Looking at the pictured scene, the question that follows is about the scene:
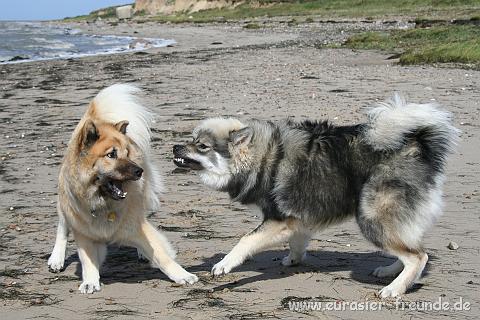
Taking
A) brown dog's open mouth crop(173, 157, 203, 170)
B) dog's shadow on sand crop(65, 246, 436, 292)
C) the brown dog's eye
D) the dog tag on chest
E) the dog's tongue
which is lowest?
dog's shadow on sand crop(65, 246, 436, 292)

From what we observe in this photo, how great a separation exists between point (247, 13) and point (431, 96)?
56.2m

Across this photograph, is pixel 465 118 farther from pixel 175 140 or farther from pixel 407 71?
pixel 407 71

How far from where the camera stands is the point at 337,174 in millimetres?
4805

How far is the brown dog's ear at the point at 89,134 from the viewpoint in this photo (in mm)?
4719

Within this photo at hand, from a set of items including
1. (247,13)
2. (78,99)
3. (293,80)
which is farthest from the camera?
(247,13)

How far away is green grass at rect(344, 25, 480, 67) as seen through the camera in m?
16.7

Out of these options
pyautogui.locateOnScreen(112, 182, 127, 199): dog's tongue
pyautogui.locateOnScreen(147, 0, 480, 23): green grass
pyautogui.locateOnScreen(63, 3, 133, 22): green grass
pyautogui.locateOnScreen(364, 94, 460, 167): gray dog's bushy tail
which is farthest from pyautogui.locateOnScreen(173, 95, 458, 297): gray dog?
pyautogui.locateOnScreen(63, 3, 133, 22): green grass

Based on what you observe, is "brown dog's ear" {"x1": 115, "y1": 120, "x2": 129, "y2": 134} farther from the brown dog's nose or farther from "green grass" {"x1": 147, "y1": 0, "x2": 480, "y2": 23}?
"green grass" {"x1": 147, "y1": 0, "x2": 480, "y2": 23}

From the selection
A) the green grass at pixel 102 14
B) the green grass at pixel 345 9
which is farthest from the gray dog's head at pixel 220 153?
the green grass at pixel 102 14

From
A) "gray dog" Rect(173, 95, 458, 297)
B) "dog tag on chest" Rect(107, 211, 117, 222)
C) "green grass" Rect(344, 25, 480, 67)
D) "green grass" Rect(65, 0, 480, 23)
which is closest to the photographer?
"gray dog" Rect(173, 95, 458, 297)

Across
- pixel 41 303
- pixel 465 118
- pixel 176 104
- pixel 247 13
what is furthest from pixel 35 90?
pixel 247 13

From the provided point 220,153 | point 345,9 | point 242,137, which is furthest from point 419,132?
point 345,9

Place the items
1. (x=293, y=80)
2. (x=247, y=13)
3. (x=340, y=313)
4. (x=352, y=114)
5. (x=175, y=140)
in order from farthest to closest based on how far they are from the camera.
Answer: (x=247, y=13)
(x=293, y=80)
(x=352, y=114)
(x=175, y=140)
(x=340, y=313)

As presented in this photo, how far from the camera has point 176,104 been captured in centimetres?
1210
